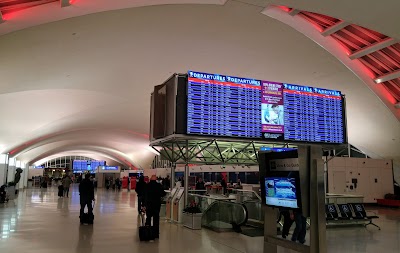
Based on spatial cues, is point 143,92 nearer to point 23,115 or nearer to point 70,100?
point 70,100

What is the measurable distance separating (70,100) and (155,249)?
13.8 meters

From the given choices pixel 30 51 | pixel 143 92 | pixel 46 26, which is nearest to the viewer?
pixel 46 26

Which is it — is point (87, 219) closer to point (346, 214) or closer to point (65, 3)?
point (65, 3)

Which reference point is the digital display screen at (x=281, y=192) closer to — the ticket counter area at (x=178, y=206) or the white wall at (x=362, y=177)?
the ticket counter area at (x=178, y=206)

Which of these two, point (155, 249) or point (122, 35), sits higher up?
point (122, 35)

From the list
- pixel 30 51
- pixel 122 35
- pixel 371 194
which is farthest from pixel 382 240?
pixel 371 194

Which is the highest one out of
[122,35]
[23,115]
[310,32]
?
[310,32]

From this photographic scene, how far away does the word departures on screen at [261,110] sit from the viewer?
1051 centimetres

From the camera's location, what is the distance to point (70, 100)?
19578 mm

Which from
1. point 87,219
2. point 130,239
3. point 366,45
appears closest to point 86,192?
point 87,219

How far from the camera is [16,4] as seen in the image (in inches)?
295

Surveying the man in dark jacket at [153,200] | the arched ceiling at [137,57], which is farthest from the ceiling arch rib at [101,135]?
the man in dark jacket at [153,200]

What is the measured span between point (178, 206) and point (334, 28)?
974 centimetres

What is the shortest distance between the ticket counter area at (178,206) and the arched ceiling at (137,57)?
20.9 ft
